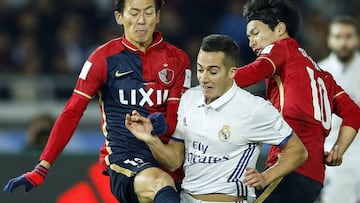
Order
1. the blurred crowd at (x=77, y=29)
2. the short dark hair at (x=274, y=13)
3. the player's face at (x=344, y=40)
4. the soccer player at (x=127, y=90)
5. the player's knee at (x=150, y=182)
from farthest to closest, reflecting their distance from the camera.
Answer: the blurred crowd at (x=77, y=29) → the player's face at (x=344, y=40) → the short dark hair at (x=274, y=13) → the soccer player at (x=127, y=90) → the player's knee at (x=150, y=182)

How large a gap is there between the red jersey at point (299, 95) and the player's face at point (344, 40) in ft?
9.16

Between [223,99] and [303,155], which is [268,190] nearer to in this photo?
[303,155]

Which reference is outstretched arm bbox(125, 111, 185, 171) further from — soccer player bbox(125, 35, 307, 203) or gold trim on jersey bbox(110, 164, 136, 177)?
gold trim on jersey bbox(110, 164, 136, 177)

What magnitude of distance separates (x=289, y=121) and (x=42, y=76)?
21.4 feet

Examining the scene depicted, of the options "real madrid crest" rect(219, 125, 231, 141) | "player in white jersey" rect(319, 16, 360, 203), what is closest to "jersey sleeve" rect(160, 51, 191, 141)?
"real madrid crest" rect(219, 125, 231, 141)

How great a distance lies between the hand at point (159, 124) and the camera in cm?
574

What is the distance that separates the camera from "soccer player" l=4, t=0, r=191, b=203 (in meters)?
6.13

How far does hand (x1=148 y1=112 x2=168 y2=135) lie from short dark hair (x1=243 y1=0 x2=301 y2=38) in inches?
38.8

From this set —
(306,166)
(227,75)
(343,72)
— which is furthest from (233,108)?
(343,72)

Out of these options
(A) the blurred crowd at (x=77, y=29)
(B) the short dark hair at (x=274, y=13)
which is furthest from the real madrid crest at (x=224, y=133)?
(A) the blurred crowd at (x=77, y=29)

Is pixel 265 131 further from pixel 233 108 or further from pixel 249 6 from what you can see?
pixel 249 6

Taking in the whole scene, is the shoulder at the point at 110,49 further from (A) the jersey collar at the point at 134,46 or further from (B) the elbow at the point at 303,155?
(B) the elbow at the point at 303,155

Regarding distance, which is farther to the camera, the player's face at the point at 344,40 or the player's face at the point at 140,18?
the player's face at the point at 344,40

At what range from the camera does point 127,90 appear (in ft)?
20.4
